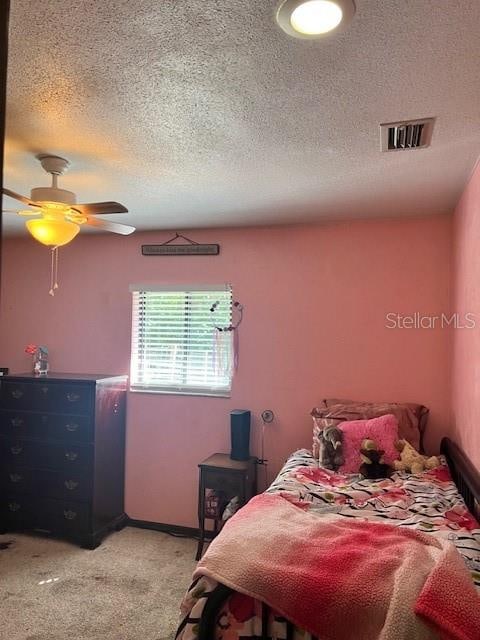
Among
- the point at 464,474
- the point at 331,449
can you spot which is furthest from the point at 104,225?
the point at 464,474


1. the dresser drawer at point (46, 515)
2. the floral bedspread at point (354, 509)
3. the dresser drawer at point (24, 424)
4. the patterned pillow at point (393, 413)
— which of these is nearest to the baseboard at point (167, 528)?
the dresser drawer at point (46, 515)

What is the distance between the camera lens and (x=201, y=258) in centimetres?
378

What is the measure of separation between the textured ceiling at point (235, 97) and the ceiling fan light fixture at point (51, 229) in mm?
317

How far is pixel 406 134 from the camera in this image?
1.96m

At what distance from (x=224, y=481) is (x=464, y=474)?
5.19 feet

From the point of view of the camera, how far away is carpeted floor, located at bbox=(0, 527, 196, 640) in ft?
7.84

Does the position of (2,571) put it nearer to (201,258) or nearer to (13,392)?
(13,392)

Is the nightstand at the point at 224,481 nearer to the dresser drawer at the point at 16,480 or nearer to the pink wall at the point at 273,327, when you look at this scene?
the pink wall at the point at 273,327

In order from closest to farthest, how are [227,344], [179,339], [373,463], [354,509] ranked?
[354,509]
[373,463]
[227,344]
[179,339]

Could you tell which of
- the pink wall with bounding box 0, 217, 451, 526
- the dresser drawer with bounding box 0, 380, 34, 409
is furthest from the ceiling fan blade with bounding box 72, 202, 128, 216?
the dresser drawer with bounding box 0, 380, 34, 409

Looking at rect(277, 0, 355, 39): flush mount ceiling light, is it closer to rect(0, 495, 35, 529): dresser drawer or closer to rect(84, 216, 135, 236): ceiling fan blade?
rect(84, 216, 135, 236): ceiling fan blade

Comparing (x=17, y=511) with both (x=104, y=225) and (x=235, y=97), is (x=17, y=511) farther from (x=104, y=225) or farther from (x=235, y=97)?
(x=235, y=97)

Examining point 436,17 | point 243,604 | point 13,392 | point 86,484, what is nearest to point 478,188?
point 436,17

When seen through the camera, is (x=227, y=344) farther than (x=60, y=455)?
Yes
